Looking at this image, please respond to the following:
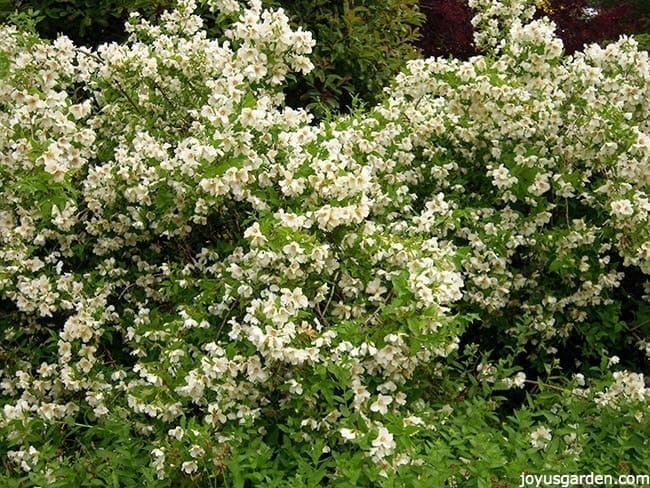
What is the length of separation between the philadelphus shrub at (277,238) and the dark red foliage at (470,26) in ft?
10.4

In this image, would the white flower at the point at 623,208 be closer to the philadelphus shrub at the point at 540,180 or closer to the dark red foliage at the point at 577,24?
the philadelphus shrub at the point at 540,180

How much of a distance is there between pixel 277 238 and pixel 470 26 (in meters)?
5.73

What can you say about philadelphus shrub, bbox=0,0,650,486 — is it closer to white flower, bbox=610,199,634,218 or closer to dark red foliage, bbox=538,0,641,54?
white flower, bbox=610,199,634,218

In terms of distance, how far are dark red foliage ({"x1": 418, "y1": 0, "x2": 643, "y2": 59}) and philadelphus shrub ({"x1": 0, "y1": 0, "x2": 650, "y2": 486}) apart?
3.16 m

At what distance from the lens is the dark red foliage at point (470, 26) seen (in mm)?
7816

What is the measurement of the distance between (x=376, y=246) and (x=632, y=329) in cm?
154

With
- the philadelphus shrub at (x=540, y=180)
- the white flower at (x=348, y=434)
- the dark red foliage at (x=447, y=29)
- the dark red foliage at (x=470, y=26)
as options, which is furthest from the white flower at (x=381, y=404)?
the dark red foliage at (x=447, y=29)

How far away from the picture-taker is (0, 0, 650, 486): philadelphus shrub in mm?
2689

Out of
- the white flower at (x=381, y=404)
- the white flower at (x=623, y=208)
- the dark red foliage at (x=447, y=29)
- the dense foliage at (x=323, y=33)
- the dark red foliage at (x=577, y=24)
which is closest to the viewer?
the white flower at (x=381, y=404)

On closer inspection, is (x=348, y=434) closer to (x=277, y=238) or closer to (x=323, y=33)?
(x=277, y=238)

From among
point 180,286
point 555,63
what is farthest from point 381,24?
point 180,286

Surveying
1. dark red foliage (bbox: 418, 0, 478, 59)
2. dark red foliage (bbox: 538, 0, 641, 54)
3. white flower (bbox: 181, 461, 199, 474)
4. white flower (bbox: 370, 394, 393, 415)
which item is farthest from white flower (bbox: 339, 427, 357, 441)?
dark red foliage (bbox: 538, 0, 641, 54)

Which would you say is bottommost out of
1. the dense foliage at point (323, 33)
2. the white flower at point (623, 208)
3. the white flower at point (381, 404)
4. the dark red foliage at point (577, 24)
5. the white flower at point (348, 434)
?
the white flower at point (348, 434)

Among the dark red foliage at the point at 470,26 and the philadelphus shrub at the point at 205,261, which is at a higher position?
the dark red foliage at the point at 470,26
